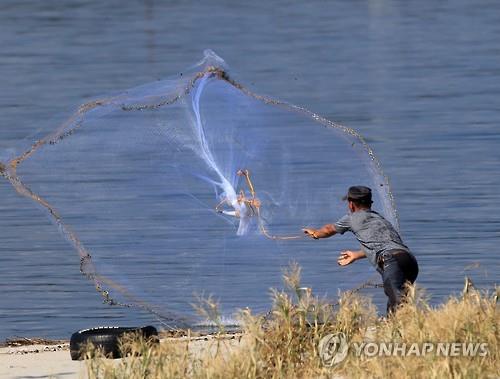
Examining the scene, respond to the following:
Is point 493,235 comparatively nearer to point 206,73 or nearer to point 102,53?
point 206,73

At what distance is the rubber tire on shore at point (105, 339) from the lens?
14.1m

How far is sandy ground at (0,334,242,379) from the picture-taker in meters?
13.6

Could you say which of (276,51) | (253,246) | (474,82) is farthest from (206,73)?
(276,51)

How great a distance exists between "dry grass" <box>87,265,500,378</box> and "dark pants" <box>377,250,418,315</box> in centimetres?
113

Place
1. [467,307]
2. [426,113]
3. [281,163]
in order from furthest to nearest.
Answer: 1. [426,113]
2. [281,163]
3. [467,307]

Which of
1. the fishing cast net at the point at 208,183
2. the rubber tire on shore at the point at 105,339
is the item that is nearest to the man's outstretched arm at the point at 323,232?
the fishing cast net at the point at 208,183

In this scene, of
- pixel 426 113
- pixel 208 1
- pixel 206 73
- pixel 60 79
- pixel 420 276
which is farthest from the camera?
pixel 208 1

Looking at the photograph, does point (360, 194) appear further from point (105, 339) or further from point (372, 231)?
point (105, 339)

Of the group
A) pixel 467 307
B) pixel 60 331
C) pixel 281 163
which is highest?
pixel 281 163

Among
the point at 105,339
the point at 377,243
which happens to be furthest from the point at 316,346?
the point at 105,339

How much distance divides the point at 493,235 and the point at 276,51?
77.7ft

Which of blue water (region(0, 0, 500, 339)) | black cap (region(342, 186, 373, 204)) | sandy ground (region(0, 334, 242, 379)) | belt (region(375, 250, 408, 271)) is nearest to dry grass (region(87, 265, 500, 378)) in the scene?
sandy ground (region(0, 334, 242, 379))

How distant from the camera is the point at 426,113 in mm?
32281

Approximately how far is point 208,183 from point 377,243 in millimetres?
2188
